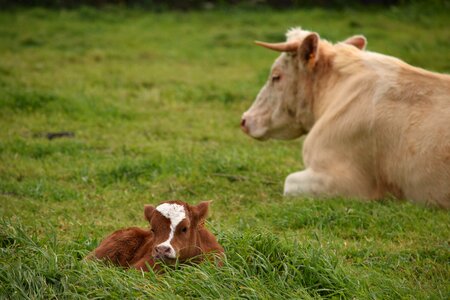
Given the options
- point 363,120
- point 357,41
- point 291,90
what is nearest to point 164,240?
point 363,120

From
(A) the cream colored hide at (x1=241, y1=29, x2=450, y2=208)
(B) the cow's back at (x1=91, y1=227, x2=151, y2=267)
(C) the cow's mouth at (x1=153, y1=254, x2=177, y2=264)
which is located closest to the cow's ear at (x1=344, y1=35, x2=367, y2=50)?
(A) the cream colored hide at (x1=241, y1=29, x2=450, y2=208)

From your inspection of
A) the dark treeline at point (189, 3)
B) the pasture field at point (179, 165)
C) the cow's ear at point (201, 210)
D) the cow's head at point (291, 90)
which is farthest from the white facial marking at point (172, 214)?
the dark treeline at point (189, 3)

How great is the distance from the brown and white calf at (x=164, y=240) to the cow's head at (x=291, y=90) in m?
3.30

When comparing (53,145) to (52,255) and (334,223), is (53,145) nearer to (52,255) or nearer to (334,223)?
(334,223)

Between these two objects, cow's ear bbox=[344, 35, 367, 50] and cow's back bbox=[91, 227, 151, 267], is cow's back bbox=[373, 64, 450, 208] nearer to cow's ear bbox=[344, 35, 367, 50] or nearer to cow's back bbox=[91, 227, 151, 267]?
cow's ear bbox=[344, 35, 367, 50]

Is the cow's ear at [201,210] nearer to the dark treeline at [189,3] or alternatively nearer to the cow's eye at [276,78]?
the cow's eye at [276,78]

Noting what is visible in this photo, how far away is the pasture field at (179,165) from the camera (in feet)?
17.6

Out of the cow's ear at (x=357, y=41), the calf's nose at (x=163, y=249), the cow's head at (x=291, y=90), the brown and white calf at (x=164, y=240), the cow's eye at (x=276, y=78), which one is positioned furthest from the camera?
the cow's ear at (x=357, y=41)

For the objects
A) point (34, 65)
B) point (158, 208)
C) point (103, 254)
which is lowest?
point (34, 65)

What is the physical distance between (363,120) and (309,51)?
1116 mm

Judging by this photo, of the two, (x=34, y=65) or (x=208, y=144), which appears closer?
(x=208, y=144)

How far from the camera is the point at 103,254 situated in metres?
5.80

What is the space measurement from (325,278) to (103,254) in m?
1.50

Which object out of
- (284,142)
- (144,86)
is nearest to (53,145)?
(284,142)
